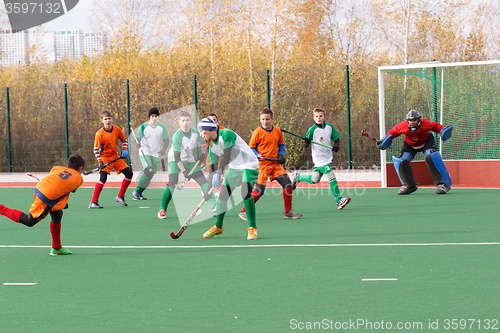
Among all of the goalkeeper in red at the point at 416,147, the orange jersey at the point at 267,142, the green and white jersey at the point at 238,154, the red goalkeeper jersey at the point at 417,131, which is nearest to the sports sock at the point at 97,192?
the orange jersey at the point at 267,142

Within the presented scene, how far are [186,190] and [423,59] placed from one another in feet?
56.3

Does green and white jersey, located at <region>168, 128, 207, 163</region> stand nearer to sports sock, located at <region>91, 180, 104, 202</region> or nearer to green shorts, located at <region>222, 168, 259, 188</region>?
sports sock, located at <region>91, 180, 104, 202</region>

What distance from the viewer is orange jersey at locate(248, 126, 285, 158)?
28.7ft

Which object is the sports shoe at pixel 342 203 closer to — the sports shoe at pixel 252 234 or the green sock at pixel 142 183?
the sports shoe at pixel 252 234

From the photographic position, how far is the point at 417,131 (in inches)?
454

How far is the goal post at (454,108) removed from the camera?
43.2 feet

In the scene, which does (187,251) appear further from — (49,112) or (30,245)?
(49,112)

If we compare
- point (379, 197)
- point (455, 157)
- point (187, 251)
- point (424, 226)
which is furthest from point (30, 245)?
point (455, 157)

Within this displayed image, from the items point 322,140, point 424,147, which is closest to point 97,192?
point 322,140

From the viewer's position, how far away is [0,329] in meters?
3.88

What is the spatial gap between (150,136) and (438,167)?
5.48 m

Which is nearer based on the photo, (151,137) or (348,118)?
(151,137)

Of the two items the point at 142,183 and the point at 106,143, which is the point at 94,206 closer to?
the point at 106,143

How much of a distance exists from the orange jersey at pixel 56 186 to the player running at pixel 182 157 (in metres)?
2.76
